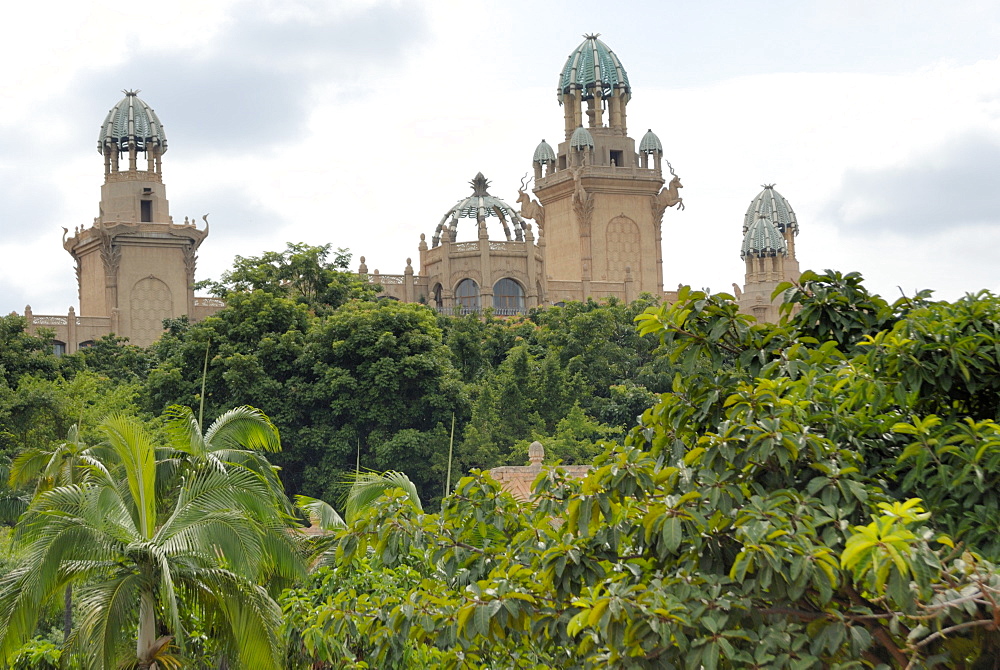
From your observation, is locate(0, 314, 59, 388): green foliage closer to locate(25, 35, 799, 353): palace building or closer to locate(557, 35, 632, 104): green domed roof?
locate(25, 35, 799, 353): palace building

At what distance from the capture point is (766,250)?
7350 cm

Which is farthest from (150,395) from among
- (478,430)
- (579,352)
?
(579,352)

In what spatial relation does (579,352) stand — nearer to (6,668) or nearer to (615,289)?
(615,289)

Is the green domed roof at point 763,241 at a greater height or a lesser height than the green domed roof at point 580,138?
lesser

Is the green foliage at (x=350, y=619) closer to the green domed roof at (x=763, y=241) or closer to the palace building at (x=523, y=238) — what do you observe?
the palace building at (x=523, y=238)

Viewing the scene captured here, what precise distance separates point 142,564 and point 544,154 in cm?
5808

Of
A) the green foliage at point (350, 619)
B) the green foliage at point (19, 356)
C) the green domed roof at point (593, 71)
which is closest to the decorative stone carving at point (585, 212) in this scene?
the green domed roof at point (593, 71)

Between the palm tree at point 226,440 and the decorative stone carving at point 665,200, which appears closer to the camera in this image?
the palm tree at point 226,440

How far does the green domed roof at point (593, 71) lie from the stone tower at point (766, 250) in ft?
31.1

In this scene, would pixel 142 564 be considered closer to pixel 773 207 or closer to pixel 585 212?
pixel 585 212

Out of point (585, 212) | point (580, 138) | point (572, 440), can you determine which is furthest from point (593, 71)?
point (572, 440)

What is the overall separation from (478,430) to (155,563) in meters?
27.5

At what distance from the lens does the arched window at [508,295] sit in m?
64.8

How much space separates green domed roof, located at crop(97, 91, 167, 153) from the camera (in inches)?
2544
